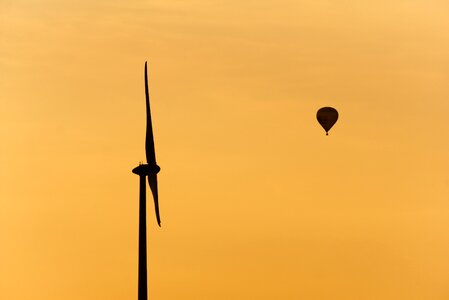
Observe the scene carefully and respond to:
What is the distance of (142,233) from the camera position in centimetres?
18750

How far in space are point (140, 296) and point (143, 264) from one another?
2942mm

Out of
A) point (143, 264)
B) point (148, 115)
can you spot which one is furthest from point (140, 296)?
point (148, 115)

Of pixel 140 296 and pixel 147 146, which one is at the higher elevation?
pixel 147 146

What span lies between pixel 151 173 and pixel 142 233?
5.49 metres

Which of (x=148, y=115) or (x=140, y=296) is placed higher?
(x=148, y=115)

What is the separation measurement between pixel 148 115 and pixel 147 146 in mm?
3758

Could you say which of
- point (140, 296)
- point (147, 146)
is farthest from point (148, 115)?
point (140, 296)

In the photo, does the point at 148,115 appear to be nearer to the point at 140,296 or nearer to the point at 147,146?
the point at 147,146

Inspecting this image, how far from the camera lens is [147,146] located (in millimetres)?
192625

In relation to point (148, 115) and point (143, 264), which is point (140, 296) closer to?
point (143, 264)

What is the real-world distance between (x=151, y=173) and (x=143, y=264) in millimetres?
8334

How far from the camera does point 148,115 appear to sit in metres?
190

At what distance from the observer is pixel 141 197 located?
188125 millimetres
